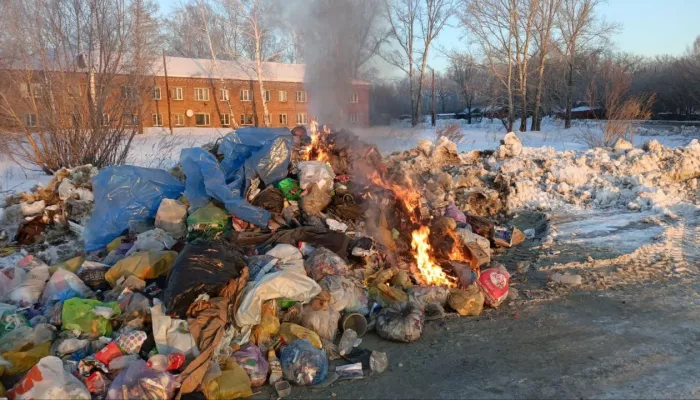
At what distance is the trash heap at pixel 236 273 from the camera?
345 centimetres

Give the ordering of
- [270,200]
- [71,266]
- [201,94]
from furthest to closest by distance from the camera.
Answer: [201,94] → [270,200] → [71,266]

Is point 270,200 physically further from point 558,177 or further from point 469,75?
point 469,75

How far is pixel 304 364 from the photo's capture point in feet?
11.5

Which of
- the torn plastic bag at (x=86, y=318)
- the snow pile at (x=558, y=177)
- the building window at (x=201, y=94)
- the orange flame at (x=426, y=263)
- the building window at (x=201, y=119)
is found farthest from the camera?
the building window at (x=201, y=119)

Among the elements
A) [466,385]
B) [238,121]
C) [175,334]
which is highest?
[238,121]

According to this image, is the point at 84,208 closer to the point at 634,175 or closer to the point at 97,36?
the point at 97,36

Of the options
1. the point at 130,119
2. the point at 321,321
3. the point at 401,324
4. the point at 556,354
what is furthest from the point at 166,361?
the point at 130,119

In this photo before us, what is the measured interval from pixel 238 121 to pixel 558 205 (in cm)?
3011

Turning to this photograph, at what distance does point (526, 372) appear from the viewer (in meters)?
3.53

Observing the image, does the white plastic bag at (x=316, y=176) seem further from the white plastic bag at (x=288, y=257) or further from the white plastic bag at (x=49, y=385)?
the white plastic bag at (x=49, y=385)

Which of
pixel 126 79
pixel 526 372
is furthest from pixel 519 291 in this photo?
pixel 126 79

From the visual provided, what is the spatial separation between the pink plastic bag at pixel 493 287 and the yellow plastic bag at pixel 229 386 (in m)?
2.47

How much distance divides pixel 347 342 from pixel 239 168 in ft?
11.3

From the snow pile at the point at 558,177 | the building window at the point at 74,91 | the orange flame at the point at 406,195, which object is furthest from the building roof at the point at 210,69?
the orange flame at the point at 406,195
